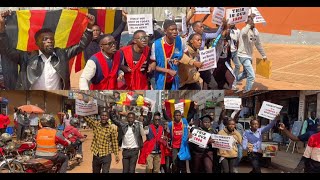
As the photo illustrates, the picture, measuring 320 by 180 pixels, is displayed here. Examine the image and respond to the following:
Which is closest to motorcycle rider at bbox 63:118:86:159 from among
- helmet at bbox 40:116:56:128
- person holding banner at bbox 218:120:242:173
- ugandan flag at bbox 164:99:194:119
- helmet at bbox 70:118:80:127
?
helmet at bbox 70:118:80:127

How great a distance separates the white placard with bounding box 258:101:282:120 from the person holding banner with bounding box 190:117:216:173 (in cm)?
78

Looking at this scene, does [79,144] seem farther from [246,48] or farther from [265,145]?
[246,48]

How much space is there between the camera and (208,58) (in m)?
6.70

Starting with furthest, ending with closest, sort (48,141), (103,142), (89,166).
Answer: (89,166) → (103,142) → (48,141)

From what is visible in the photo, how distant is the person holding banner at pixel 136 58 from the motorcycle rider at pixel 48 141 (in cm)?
123

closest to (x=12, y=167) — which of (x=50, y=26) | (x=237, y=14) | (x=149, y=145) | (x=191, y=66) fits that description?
(x=149, y=145)

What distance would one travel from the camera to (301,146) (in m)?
6.68

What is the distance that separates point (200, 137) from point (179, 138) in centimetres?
33

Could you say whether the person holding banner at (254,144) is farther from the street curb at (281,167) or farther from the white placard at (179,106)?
the white placard at (179,106)

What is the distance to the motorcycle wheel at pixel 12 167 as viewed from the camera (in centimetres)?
663

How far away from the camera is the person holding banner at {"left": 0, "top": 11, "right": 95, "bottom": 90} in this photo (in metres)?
6.62

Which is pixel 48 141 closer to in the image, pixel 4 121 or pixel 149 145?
pixel 4 121

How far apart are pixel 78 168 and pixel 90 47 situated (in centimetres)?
183

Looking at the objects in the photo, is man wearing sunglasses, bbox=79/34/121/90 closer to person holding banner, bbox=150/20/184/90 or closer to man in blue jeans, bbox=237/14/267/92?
person holding banner, bbox=150/20/184/90
